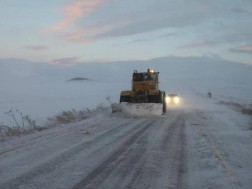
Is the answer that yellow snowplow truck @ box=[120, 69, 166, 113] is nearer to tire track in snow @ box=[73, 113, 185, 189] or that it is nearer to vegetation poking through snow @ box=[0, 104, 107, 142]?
vegetation poking through snow @ box=[0, 104, 107, 142]

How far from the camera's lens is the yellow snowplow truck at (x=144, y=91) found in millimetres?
27484

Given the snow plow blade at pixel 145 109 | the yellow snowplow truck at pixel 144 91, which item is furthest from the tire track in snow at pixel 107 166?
the yellow snowplow truck at pixel 144 91

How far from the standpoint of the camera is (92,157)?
34.9 feet

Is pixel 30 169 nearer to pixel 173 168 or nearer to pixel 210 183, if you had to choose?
pixel 173 168

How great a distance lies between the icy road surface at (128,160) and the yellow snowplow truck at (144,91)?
11153 mm

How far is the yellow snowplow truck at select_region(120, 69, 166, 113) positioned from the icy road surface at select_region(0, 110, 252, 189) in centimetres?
1115

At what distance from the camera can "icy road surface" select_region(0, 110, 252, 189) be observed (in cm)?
798

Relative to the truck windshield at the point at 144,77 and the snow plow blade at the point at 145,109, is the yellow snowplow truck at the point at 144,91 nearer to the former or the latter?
the truck windshield at the point at 144,77

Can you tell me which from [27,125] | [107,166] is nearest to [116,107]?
[27,125]

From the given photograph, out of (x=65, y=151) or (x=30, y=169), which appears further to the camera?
(x=65, y=151)

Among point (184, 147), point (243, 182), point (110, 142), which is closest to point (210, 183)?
point (243, 182)

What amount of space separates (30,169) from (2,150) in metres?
3.18

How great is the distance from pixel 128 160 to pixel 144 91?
17843mm

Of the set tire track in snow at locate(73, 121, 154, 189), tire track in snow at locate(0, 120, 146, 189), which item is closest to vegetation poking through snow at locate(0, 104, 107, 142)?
tire track in snow at locate(0, 120, 146, 189)
